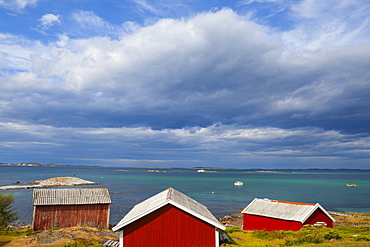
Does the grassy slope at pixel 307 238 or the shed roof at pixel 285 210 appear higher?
the shed roof at pixel 285 210

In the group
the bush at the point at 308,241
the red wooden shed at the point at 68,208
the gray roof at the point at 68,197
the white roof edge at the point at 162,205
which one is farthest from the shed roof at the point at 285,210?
the gray roof at the point at 68,197

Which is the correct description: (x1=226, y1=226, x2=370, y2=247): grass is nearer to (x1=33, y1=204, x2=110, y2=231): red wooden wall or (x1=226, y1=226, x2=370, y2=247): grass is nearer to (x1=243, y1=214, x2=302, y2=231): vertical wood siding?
(x1=243, y1=214, x2=302, y2=231): vertical wood siding

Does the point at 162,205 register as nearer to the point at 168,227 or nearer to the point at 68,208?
the point at 168,227

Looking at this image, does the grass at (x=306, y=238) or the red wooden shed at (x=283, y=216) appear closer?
the grass at (x=306, y=238)

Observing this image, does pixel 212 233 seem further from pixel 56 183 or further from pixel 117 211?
pixel 56 183

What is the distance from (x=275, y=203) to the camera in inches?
1407

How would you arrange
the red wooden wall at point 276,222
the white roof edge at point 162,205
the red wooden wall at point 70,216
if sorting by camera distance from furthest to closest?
the red wooden wall at point 70,216
the red wooden wall at point 276,222
the white roof edge at point 162,205

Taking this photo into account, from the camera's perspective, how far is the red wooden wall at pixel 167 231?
20047 mm

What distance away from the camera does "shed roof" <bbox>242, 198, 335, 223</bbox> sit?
105ft

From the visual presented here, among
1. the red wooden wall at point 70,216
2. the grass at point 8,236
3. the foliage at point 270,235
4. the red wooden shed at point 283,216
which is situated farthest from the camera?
the red wooden wall at point 70,216

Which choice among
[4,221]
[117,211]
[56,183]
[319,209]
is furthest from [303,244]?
[56,183]

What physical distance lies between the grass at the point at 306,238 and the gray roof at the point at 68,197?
16.7 m

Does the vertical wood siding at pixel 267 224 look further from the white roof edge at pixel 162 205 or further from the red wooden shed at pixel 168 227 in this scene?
the white roof edge at pixel 162 205

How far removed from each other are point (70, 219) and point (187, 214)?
19.6 meters
